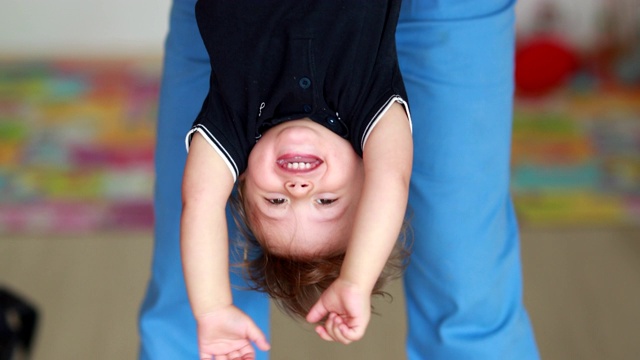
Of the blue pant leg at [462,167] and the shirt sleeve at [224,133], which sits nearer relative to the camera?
the shirt sleeve at [224,133]

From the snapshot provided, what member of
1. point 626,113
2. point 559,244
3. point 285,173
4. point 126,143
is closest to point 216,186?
point 285,173

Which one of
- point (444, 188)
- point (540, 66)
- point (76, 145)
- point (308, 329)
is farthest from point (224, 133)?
point (540, 66)

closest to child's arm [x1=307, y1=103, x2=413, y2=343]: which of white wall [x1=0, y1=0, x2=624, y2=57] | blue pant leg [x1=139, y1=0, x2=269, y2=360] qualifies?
blue pant leg [x1=139, y1=0, x2=269, y2=360]

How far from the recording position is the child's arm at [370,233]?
41.8 inches

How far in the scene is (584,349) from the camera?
71.7 inches

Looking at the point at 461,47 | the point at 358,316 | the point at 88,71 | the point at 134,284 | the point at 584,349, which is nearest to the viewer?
the point at 358,316

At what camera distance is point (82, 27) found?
9.34ft

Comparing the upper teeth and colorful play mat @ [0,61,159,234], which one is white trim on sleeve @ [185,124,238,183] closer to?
the upper teeth

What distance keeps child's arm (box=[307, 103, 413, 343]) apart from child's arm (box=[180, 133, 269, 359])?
0.35 ft

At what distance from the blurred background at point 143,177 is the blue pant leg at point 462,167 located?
56 centimetres

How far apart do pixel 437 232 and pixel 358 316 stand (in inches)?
10.7

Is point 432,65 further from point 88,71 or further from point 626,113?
point 88,71

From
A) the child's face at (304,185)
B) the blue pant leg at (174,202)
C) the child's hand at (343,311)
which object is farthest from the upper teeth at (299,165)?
the blue pant leg at (174,202)

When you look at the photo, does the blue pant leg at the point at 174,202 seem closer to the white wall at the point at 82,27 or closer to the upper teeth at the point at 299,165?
the upper teeth at the point at 299,165
